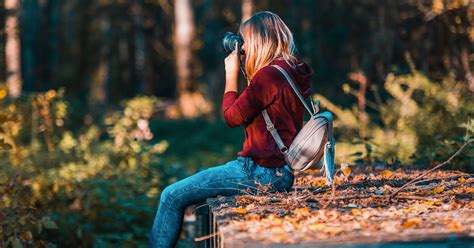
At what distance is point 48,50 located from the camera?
115 feet

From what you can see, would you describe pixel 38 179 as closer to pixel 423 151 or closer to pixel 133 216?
pixel 133 216

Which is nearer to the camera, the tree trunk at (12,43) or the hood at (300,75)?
the hood at (300,75)

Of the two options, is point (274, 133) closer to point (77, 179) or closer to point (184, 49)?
point (77, 179)

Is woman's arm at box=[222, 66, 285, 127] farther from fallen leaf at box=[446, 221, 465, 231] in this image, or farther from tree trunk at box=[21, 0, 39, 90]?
tree trunk at box=[21, 0, 39, 90]

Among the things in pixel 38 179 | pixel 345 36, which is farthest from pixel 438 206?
pixel 345 36

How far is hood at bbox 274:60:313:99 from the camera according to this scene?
471cm

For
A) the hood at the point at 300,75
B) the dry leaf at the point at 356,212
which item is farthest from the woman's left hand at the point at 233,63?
the dry leaf at the point at 356,212

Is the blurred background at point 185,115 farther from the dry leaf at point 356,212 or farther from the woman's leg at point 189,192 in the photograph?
the dry leaf at point 356,212

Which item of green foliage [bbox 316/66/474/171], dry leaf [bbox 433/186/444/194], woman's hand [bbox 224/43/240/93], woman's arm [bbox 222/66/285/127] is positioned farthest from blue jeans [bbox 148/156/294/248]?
green foliage [bbox 316/66/474/171]

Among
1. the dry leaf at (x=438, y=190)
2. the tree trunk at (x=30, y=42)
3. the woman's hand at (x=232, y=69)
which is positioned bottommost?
the dry leaf at (x=438, y=190)

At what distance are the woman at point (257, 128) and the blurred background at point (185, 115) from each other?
3.53 feet

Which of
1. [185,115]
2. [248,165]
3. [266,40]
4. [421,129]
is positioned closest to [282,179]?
[248,165]

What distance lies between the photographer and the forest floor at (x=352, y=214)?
11.5 ft

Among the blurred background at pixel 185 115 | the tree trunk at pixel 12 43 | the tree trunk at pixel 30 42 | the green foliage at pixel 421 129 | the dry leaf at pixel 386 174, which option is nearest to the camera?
the dry leaf at pixel 386 174
